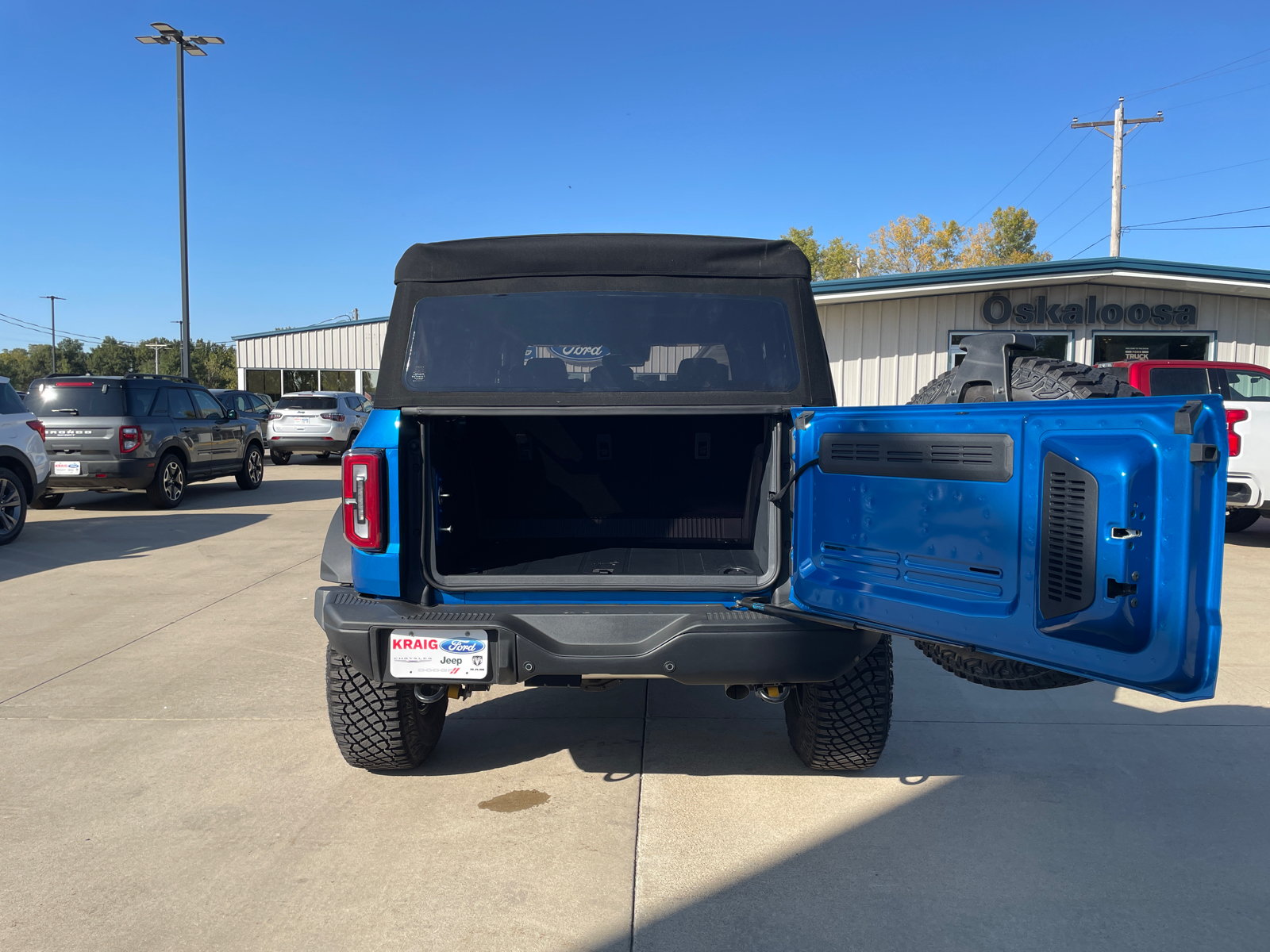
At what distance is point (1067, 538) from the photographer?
7.41 feet

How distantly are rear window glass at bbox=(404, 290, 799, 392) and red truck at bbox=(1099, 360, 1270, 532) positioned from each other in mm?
5910

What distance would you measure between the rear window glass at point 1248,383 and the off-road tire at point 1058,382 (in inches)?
337

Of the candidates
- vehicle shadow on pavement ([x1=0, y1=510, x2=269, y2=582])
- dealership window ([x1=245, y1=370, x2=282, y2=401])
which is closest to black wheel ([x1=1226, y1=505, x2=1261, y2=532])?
vehicle shadow on pavement ([x1=0, y1=510, x2=269, y2=582])

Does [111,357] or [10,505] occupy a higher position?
[111,357]

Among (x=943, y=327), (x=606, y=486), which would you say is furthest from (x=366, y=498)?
(x=943, y=327)

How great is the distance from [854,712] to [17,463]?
355 inches

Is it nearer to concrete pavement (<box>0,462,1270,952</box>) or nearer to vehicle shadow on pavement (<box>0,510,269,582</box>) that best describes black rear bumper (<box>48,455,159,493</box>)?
vehicle shadow on pavement (<box>0,510,269,582</box>)

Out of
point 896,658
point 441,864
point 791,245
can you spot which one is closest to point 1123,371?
point 896,658

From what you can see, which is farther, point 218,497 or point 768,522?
point 218,497

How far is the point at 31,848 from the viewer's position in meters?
2.94

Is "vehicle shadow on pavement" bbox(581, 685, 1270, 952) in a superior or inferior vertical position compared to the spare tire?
inferior

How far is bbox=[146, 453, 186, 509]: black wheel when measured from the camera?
37.2 feet

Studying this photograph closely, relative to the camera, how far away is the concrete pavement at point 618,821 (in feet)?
8.21

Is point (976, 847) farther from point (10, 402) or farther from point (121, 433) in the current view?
point (121, 433)
